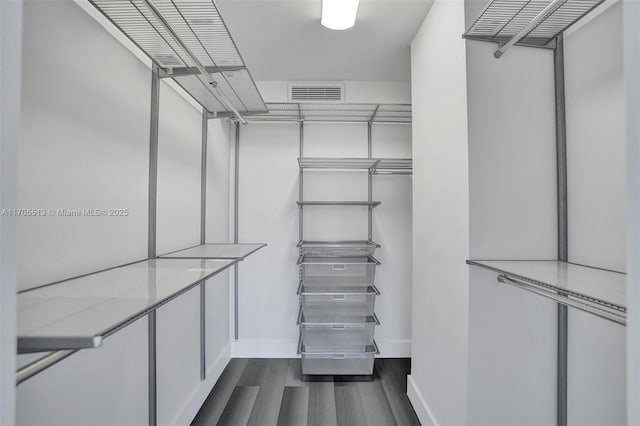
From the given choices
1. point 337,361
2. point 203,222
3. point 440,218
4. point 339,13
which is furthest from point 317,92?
point 337,361

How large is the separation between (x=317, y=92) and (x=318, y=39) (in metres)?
0.55

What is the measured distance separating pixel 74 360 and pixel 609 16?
6.94 feet

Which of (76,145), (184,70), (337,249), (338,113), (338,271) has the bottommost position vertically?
(338,271)

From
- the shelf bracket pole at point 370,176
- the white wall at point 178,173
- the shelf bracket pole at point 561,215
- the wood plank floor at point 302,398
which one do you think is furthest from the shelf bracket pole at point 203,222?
the shelf bracket pole at point 561,215

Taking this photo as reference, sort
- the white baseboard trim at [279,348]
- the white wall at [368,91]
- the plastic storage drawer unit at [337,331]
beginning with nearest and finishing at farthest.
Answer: the plastic storage drawer unit at [337,331], the white wall at [368,91], the white baseboard trim at [279,348]

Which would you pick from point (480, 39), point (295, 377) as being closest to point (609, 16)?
point (480, 39)

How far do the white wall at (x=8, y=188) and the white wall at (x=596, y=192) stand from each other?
1528 mm

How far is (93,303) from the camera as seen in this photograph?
2.24ft

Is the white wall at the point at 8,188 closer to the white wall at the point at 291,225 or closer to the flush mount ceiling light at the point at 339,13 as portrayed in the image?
the flush mount ceiling light at the point at 339,13

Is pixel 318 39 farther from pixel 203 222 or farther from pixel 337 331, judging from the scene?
pixel 337 331

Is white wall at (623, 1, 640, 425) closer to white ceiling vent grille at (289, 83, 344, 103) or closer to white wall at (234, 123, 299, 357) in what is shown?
white ceiling vent grille at (289, 83, 344, 103)

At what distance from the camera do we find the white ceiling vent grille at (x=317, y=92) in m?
2.42

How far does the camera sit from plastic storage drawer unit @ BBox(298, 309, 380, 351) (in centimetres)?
223

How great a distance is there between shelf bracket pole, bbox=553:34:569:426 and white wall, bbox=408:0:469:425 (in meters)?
0.38
